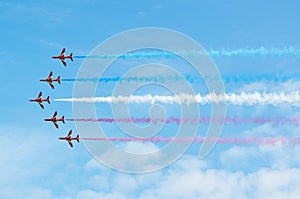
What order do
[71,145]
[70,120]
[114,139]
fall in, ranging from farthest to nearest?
[71,145] < [70,120] < [114,139]

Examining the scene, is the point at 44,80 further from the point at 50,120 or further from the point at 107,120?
the point at 107,120

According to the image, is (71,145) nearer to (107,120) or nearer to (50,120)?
(50,120)

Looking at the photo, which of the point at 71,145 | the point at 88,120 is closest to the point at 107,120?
the point at 88,120

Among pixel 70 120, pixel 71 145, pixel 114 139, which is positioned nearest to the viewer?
pixel 114 139

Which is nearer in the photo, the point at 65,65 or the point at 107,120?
the point at 107,120

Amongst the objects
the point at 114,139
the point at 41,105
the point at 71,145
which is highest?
the point at 41,105

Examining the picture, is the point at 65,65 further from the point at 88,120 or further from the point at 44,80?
the point at 88,120

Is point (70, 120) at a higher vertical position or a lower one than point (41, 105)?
lower

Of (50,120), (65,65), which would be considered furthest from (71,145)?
(65,65)

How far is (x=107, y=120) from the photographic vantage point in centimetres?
13700

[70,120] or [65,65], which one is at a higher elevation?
[65,65]

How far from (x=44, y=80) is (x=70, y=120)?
21.9 m

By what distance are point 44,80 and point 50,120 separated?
9747 mm

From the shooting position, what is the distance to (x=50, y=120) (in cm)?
16088
